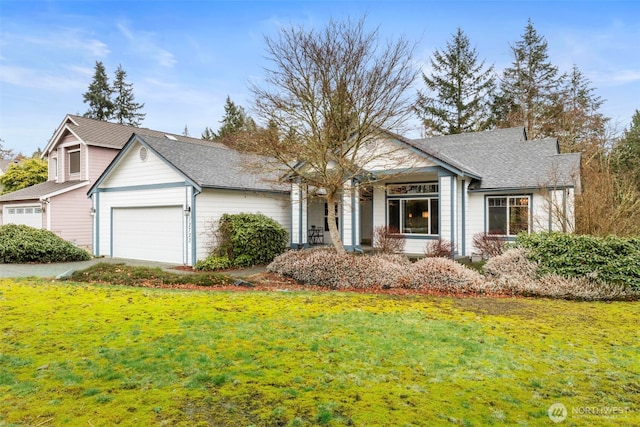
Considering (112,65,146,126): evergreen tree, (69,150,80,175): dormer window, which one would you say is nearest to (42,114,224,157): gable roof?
(69,150,80,175): dormer window

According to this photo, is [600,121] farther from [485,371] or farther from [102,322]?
[102,322]

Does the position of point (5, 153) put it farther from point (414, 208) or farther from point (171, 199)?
point (414, 208)

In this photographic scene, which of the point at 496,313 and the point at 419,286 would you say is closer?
the point at 496,313

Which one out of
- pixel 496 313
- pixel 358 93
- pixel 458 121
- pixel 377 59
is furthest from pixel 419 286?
pixel 458 121

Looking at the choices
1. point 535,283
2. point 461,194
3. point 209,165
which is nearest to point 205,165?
point 209,165

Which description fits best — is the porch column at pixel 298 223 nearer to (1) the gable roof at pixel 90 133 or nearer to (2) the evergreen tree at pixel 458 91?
(1) the gable roof at pixel 90 133

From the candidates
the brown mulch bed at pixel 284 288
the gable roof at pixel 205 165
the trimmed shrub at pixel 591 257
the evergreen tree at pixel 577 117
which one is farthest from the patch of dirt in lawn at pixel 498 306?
the evergreen tree at pixel 577 117

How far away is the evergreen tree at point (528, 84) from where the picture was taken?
32.6m

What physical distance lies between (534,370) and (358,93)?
8960mm

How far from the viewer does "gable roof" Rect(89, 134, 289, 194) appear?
1481cm

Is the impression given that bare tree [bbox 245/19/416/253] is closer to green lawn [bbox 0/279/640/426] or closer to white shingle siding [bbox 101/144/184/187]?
white shingle siding [bbox 101/144/184/187]

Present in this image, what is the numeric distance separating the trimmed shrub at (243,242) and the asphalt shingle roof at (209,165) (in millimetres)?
1417

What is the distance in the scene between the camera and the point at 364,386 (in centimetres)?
388

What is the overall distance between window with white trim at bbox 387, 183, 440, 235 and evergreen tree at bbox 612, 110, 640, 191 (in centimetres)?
1665
